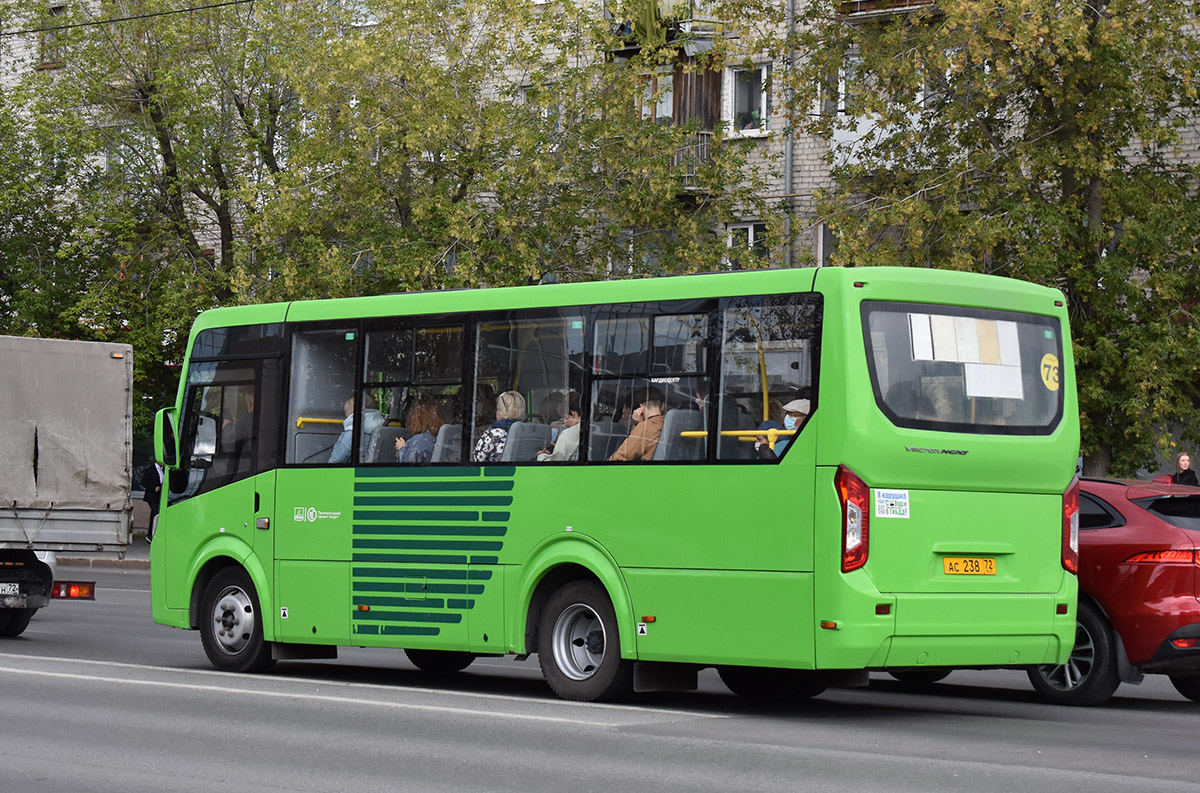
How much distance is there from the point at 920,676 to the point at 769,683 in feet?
6.26

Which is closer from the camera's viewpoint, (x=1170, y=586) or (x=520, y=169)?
(x=1170, y=586)

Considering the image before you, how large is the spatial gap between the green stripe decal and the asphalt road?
1.90ft

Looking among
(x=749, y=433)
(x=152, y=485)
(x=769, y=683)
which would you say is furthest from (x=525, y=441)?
(x=152, y=485)

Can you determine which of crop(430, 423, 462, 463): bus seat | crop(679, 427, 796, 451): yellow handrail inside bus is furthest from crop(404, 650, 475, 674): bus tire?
crop(679, 427, 796, 451): yellow handrail inside bus

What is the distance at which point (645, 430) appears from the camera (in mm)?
11656

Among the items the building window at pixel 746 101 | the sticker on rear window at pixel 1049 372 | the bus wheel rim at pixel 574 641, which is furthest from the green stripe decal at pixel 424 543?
the building window at pixel 746 101

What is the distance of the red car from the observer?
12297mm

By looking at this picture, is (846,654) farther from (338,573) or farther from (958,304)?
(338,573)

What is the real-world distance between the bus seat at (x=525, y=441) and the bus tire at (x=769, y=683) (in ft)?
6.62

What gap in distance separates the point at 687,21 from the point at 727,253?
24.3 feet

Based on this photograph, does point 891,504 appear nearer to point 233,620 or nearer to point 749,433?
point 749,433

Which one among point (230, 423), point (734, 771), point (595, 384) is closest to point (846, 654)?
point (734, 771)

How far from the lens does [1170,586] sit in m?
12.3

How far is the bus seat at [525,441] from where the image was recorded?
1222cm
